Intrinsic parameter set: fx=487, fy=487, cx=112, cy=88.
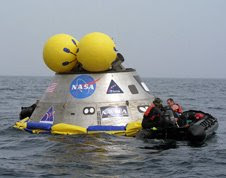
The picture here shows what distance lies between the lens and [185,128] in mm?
12062

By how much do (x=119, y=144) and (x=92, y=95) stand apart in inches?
82.6

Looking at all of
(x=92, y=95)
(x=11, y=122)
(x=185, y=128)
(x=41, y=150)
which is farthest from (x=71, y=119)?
(x=11, y=122)

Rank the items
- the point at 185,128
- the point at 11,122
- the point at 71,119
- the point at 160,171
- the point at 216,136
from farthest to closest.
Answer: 1. the point at 11,122
2. the point at 216,136
3. the point at 71,119
4. the point at 185,128
5. the point at 160,171

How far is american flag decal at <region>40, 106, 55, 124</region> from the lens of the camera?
1314 cm

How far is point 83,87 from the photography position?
1316 cm

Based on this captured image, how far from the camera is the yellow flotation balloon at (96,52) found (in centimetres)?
1297

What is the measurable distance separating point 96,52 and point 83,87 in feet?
3.33

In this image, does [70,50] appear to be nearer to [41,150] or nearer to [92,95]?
[92,95]

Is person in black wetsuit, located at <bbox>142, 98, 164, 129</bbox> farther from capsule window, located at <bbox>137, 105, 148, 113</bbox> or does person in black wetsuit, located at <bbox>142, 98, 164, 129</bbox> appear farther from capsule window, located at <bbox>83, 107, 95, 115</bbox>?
capsule window, located at <bbox>83, 107, 95, 115</bbox>

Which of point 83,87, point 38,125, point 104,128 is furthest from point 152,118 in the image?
point 38,125

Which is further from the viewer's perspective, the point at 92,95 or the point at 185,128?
the point at 92,95

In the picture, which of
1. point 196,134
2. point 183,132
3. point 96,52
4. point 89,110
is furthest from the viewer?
point 96,52

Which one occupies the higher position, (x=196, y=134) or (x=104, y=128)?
(x=104, y=128)

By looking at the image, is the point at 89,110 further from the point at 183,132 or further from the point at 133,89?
the point at 183,132
